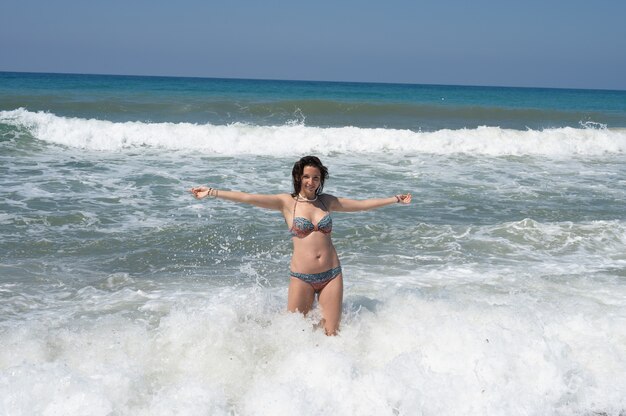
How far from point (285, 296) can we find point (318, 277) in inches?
62.6

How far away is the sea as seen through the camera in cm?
465

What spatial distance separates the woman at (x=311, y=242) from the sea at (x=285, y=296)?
0.16 meters

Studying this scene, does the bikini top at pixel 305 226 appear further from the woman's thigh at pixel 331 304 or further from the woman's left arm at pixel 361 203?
the woman's thigh at pixel 331 304

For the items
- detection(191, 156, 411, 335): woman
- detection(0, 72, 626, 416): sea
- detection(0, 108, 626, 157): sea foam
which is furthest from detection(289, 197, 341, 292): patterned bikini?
detection(0, 108, 626, 157): sea foam

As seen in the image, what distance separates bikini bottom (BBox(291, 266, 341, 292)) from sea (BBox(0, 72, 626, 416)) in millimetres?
273

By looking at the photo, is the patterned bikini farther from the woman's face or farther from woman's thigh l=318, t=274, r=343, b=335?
the woman's face

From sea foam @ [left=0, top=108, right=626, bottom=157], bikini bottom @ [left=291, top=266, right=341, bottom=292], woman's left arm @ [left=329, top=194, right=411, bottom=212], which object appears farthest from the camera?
sea foam @ [left=0, top=108, right=626, bottom=157]

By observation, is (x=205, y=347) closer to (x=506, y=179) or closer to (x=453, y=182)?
(x=453, y=182)

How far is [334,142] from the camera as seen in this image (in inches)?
805

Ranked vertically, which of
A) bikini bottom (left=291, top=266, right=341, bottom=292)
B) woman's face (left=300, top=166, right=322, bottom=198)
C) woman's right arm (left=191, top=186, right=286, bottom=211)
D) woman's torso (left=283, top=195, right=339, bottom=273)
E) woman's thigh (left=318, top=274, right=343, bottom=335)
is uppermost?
woman's face (left=300, top=166, right=322, bottom=198)

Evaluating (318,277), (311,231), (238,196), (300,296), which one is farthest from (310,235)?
(238,196)

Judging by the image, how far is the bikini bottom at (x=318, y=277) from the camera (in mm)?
5199

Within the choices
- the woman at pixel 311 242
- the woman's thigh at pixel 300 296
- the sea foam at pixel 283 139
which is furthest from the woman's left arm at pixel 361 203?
the sea foam at pixel 283 139

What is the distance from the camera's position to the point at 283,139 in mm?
20609
